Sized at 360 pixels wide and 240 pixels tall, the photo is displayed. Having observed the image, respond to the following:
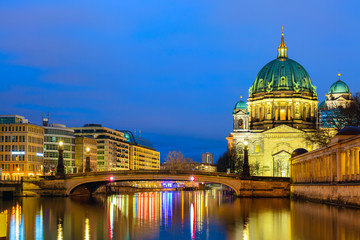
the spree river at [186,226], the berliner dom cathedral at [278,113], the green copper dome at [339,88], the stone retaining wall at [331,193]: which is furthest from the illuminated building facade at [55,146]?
the spree river at [186,226]

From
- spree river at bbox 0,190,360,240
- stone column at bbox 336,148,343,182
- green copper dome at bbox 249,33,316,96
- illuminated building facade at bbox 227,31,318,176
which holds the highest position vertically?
green copper dome at bbox 249,33,316,96

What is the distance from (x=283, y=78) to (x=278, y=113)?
10.4 metres

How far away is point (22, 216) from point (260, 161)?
120964 mm

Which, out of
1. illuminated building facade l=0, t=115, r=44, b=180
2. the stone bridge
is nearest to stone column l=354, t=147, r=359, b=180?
the stone bridge

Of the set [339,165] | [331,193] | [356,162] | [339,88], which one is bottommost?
[331,193]

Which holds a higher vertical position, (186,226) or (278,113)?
(278,113)

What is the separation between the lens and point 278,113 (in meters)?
177

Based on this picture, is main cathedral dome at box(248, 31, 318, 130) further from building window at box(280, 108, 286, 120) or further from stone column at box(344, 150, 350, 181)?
stone column at box(344, 150, 350, 181)

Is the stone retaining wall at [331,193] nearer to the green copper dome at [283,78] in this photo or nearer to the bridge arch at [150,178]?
the bridge arch at [150,178]

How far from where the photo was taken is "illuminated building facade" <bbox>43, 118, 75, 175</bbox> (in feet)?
515

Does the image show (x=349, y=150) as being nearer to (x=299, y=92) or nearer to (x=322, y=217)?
(x=322, y=217)

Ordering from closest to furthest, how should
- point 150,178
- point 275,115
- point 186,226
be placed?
point 186,226
point 150,178
point 275,115

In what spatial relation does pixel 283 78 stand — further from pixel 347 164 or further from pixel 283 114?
pixel 347 164

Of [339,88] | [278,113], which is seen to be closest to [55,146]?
[278,113]
